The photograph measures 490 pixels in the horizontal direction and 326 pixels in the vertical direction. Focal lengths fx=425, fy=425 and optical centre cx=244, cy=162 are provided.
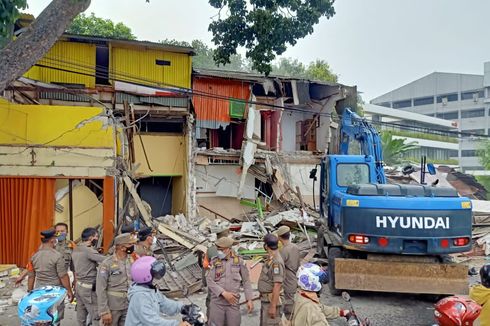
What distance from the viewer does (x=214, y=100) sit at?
55.8 feet

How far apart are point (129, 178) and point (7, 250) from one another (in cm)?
339

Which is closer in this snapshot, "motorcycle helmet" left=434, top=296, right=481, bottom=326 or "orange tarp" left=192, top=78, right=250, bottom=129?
"motorcycle helmet" left=434, top=296, right=481, bottom=326

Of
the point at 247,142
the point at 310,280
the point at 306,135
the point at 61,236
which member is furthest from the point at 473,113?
the point at 310,280

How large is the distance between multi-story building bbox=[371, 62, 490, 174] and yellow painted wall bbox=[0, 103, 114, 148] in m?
52.9

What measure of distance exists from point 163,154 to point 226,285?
1180 centimetres

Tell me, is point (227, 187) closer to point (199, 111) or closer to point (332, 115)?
point (199, 111)

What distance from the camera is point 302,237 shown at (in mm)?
12789

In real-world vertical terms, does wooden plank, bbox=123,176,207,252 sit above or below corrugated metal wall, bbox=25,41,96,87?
below

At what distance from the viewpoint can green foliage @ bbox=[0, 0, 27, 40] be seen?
680 centimetres

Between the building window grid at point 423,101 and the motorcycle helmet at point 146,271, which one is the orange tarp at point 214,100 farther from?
the building window grid at point 423,101

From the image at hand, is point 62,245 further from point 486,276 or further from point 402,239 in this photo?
point 486,276

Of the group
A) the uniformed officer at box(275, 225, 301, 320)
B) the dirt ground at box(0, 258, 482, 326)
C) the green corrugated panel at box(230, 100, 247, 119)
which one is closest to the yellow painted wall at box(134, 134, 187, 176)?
the green corrugated panel at box(230, 100, 247, 119)

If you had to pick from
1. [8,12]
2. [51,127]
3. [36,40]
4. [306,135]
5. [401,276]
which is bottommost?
[401,276]

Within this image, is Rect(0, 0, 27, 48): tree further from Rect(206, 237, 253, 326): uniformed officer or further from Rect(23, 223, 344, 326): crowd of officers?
Rect(206, 237, 253, 326): uniformed officer
